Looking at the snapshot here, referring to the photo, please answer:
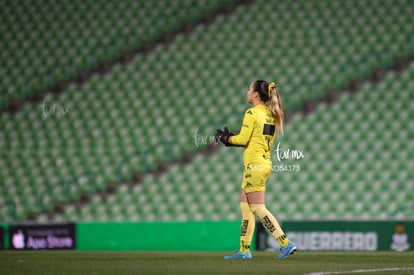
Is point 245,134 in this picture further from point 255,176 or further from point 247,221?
point 247,221

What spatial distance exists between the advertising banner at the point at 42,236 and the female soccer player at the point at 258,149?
4.30 meters

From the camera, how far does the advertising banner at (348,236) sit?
1027 cm

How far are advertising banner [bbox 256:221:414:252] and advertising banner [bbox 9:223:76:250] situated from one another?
242 centimetres

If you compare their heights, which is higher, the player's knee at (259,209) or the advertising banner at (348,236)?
the player's knee at (259,209)

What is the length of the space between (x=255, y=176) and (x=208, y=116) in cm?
676

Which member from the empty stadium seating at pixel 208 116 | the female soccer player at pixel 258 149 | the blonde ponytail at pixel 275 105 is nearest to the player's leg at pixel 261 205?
the female soccer player at pixel 258 149

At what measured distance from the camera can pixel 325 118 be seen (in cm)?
1336

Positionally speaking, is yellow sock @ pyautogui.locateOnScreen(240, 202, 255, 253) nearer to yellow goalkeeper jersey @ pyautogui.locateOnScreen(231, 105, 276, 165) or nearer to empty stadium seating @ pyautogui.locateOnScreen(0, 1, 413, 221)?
yellow goalkeeper jersey @ pyautogui.locateOnScreen(231, 105, 276, 165)

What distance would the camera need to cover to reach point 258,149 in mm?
7285

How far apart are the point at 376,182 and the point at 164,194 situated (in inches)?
123

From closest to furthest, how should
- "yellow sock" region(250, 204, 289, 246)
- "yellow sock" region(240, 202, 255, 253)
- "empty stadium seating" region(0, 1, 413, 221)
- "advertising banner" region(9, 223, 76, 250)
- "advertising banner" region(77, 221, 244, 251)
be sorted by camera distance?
"yellow sock" region(250, 204, 289, 246)
"yellow sock" region(240, 202, 255, 253)
"advertising banner" region(77, 221, 244, 251)
"advertising banner" region(9, 223, 76, 250)
"empty stadium seating" region(0, 1, 413, 221)

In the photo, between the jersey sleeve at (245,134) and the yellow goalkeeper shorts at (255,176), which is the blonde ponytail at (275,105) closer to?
the jersey sleeve at (245,134)

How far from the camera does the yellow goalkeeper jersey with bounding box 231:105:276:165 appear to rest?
7234mm

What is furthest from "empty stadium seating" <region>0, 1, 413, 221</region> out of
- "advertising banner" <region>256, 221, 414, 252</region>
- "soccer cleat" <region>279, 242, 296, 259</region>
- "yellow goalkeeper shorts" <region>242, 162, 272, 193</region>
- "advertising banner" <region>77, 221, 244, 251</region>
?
"yellow goalkeeper shorts" <region>242, 162, 272, 193</region>
